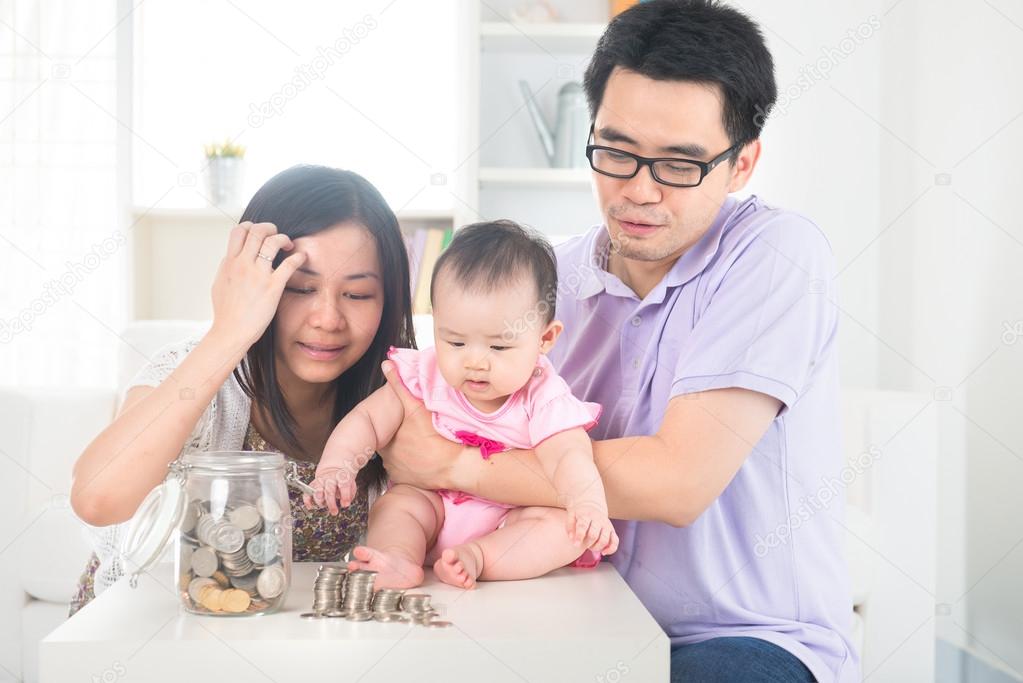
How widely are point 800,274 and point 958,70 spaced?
186 centimetres

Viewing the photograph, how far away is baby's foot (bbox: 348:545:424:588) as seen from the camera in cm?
113

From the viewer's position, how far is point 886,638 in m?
2.47

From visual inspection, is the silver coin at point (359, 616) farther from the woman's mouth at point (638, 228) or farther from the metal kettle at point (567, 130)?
the metal kettle at point (567, 130)

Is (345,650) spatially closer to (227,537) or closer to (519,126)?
(227,537)

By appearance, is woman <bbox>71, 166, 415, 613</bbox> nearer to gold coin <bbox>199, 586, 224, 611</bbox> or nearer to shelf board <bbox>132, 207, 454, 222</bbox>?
gold coin <bbox>199, 586, 224, 611</bbox>

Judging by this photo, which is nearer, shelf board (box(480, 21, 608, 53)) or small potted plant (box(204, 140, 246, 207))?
shelf board (box(480, 21, 608, 53))

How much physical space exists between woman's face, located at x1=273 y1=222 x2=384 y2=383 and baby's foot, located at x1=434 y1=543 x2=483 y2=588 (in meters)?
0.39

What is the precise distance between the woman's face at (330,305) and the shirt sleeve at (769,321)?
1.48ft

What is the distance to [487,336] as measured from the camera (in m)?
1.26

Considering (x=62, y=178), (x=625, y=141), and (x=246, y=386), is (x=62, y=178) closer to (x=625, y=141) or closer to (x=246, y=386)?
(x=246, y=386)

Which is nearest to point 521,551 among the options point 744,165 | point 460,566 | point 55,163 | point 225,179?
point 460,566

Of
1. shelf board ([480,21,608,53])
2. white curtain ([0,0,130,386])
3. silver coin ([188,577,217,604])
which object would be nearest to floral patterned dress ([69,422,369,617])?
silver coin ([188,577,217,604])

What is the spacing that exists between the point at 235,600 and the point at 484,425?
1.36ft

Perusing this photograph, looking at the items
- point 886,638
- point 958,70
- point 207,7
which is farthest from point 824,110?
point 207,7
